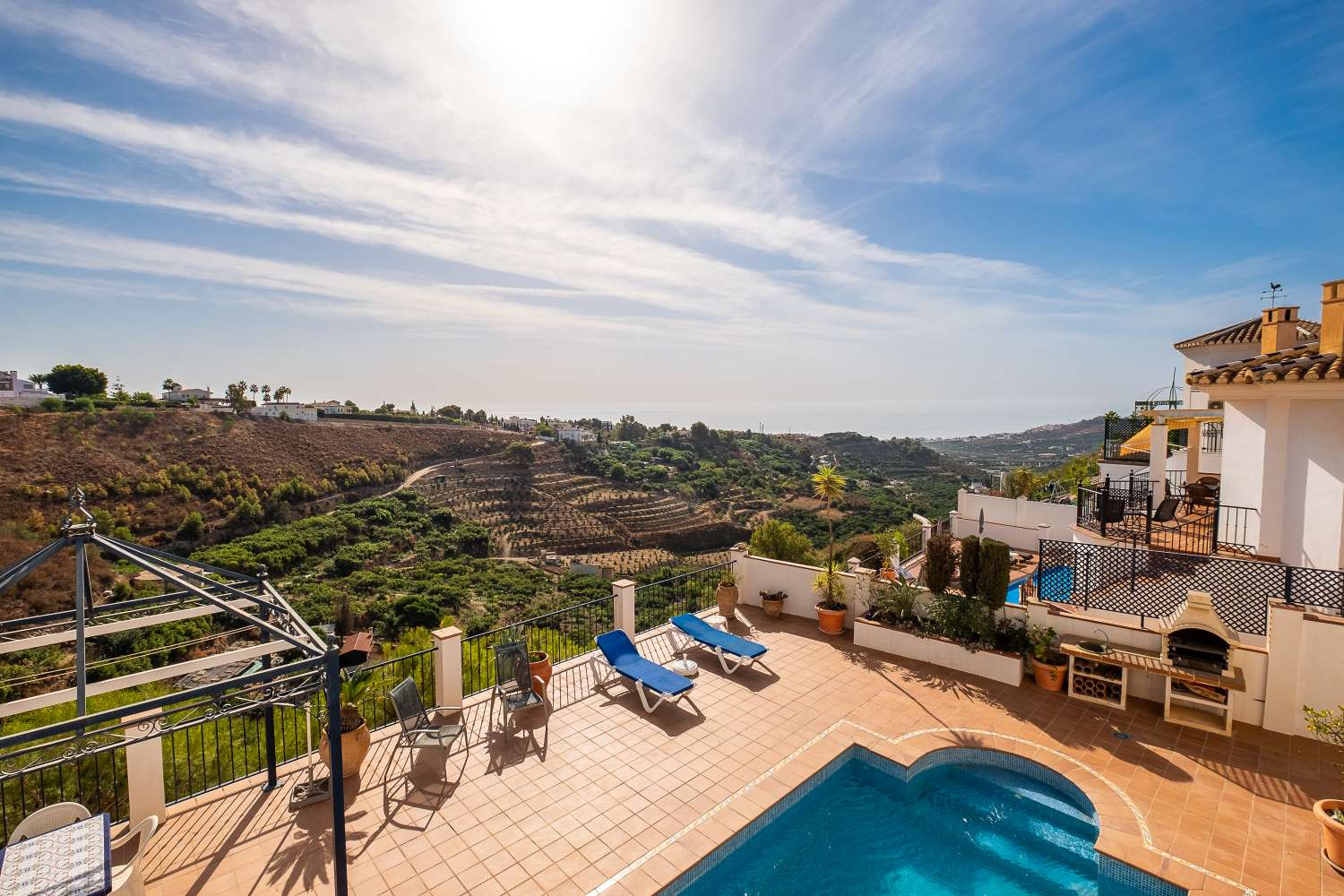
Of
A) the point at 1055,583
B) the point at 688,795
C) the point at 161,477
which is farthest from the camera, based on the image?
the point at 161,477

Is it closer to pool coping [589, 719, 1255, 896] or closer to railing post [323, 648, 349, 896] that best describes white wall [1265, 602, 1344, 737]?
pool coping [589, 719, 1255, 896]

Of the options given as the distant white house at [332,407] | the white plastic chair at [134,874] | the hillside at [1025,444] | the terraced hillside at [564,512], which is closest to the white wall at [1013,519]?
the white plastic chair at [134,874]

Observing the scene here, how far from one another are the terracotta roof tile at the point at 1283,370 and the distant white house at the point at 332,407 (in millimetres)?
82122

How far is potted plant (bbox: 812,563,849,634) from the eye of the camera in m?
8.75

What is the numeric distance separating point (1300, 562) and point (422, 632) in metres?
13.8

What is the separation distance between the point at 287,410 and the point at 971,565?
7606 cm

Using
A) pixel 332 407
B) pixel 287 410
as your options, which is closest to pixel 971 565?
pixel 287 410

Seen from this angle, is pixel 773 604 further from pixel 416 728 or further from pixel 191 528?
pixel 191 528

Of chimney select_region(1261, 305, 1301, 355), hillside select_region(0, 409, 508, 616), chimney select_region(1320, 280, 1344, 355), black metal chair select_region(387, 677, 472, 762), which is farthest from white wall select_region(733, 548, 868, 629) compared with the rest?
hillside select_region(0, 409, 508, 616)

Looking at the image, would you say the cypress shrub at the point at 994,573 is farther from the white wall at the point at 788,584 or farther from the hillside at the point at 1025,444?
the hillside at the point at 1025,444

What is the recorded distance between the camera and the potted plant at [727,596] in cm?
925

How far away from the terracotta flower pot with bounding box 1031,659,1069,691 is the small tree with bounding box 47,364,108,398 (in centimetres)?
7609

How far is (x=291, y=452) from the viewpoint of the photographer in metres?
51.8

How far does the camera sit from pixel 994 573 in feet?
23.9
